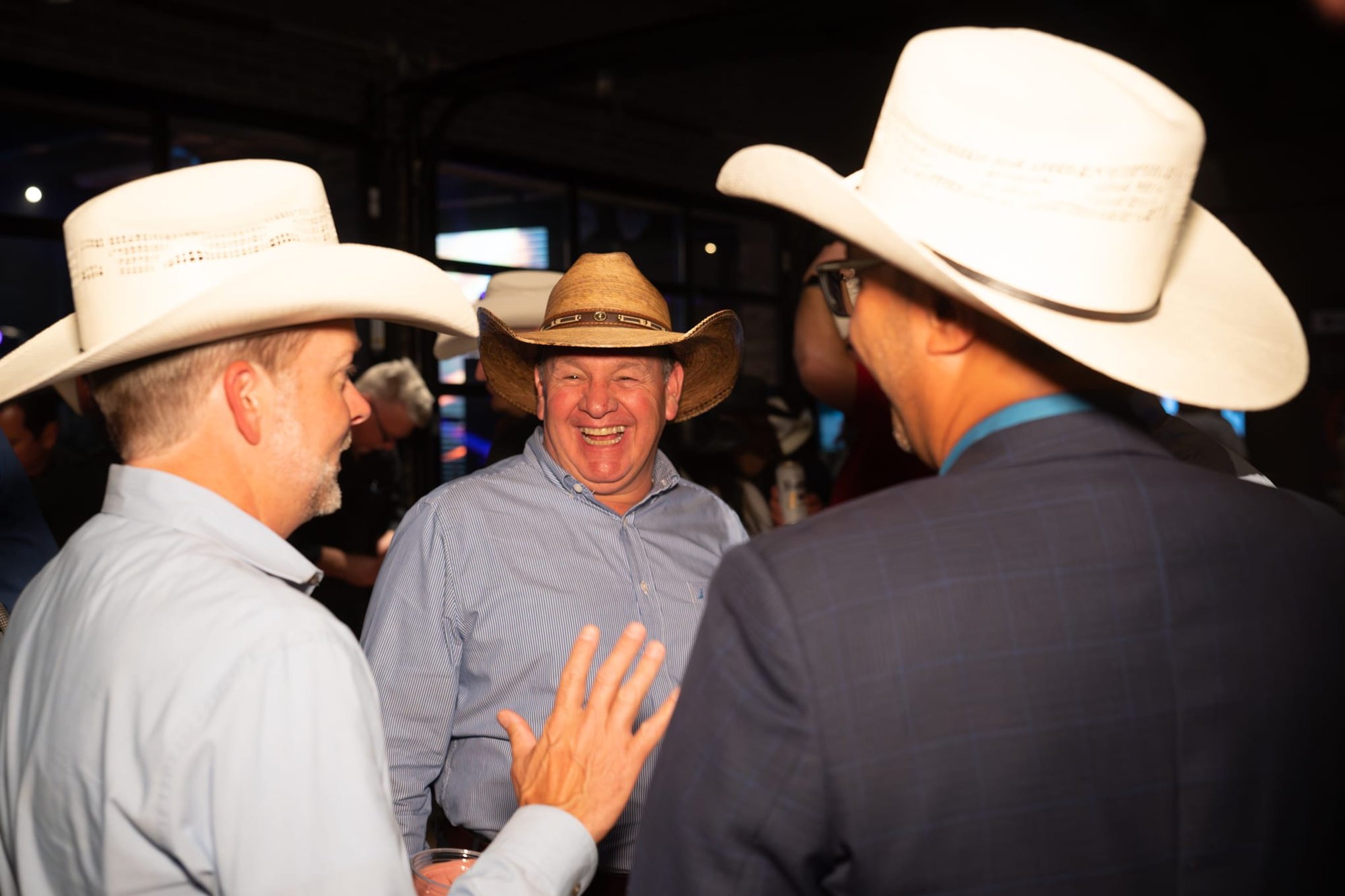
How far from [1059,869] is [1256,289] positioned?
0.77 metres

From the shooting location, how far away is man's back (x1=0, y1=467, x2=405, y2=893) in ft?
3.50


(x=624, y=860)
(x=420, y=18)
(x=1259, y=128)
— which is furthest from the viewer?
(x=1259, y=128)

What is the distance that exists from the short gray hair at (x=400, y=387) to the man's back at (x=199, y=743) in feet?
15.7

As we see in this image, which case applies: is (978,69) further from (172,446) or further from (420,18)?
(420,18)

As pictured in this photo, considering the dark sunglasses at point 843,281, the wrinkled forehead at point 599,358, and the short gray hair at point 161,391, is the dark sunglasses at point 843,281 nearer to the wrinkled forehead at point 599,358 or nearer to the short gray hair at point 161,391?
the short gray hair at point 161,391

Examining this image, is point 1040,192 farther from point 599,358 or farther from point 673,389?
point 673,389

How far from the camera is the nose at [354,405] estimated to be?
1.46 m

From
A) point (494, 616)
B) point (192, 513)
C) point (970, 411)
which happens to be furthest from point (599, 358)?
point (970, 411)

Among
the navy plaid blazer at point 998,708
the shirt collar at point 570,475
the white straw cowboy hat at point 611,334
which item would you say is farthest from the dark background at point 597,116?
the navy plaid blazer at point 998,708

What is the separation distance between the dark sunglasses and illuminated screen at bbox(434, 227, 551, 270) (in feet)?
19.8

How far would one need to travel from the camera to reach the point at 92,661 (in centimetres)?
114

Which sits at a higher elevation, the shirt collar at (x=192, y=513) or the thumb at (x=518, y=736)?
the shirt collar at (x=192, y=513)

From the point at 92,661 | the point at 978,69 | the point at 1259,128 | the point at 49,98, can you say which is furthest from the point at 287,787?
the point at 1259,128

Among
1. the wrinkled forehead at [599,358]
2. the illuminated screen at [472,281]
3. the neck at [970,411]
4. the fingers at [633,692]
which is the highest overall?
the neck at [970,411]
